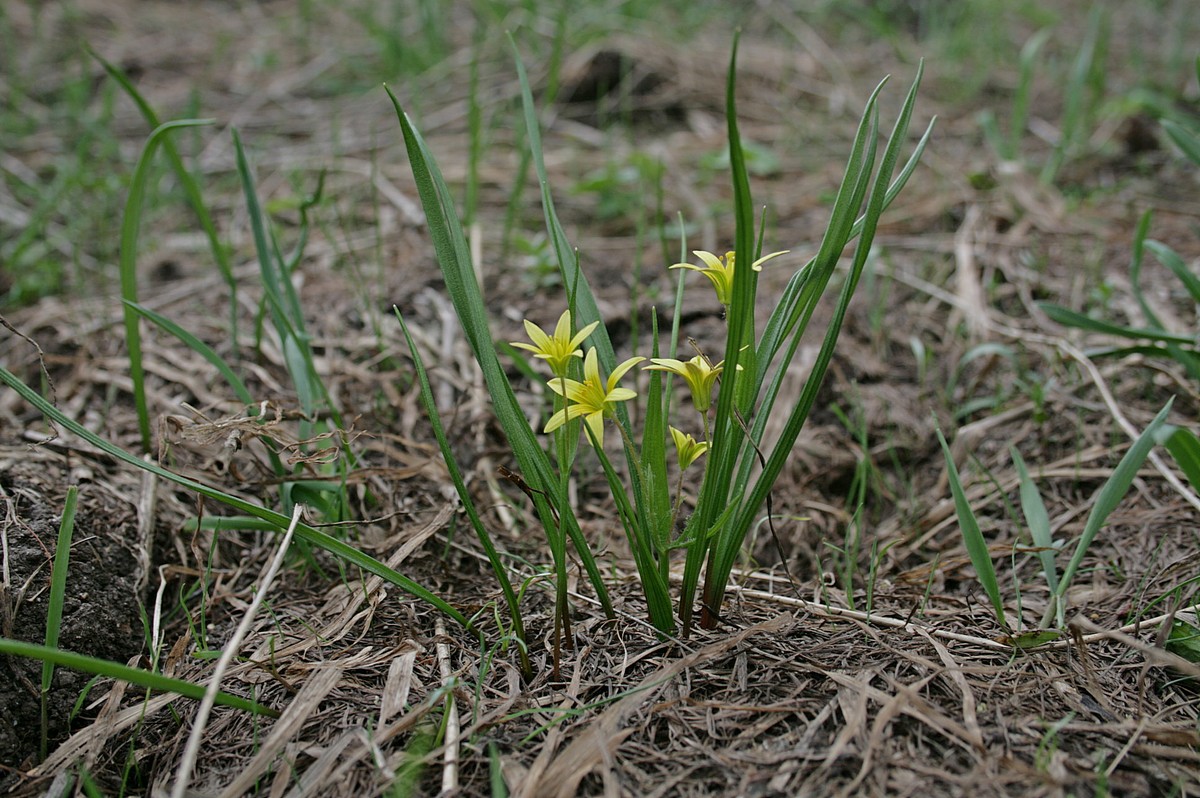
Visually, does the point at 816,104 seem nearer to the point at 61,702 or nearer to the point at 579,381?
the point at 579,381

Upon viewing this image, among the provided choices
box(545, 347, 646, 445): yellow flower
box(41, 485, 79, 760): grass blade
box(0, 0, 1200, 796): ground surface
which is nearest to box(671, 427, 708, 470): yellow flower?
box(545, 347, 646, 445): yellow flower

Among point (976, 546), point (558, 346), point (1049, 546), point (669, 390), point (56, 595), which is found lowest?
point (1049, 546)

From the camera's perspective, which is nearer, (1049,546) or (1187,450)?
(1187,450)

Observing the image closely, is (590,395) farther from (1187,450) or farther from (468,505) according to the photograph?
(1187,450)

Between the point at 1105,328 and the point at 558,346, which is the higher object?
the point at 558,346

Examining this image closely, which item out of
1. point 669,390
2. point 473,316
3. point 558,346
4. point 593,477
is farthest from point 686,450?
point 593,477

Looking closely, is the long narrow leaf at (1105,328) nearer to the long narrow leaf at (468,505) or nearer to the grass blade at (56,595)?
the long narrow leaf at (468,505)

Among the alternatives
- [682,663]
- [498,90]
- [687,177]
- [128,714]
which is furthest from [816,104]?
[128,714]
